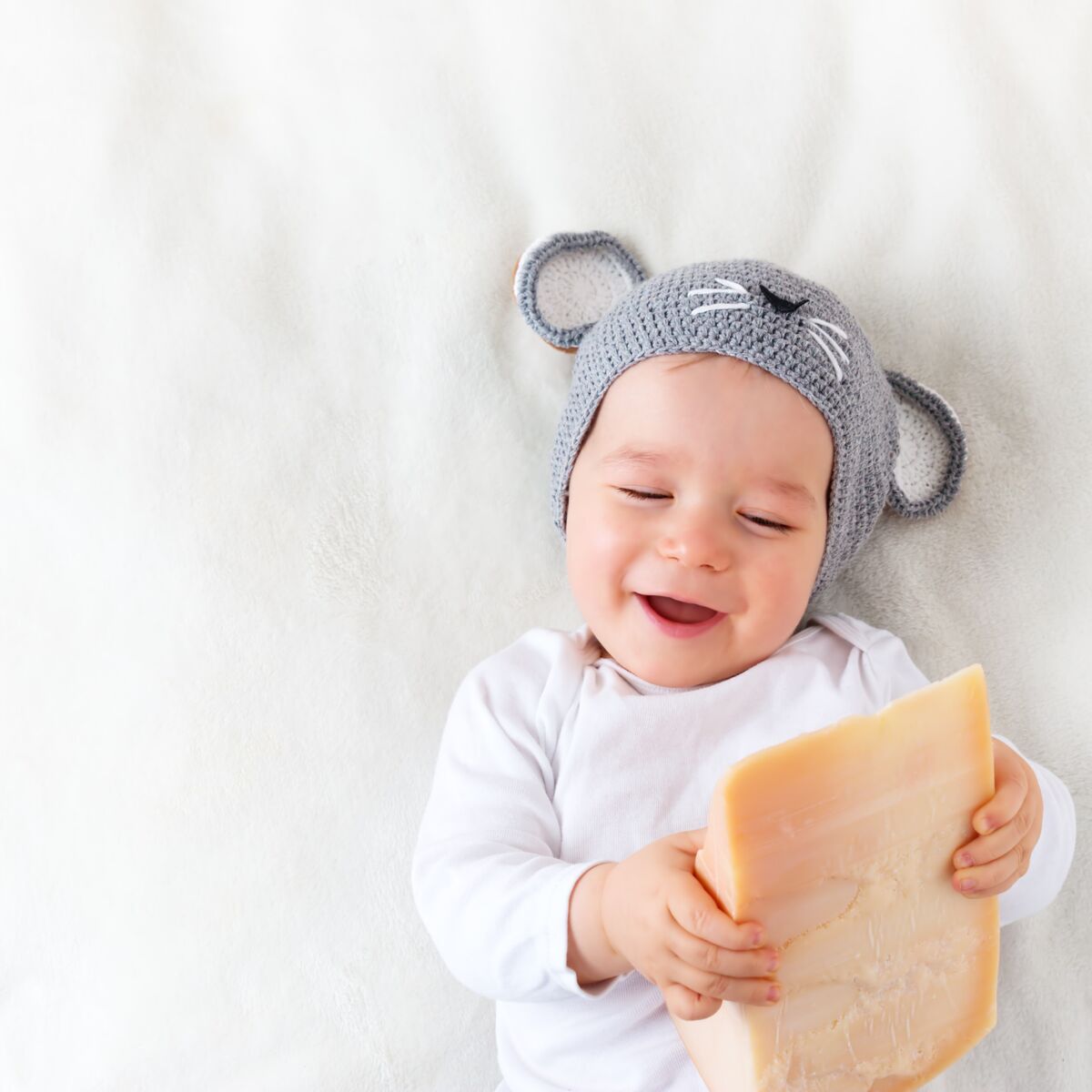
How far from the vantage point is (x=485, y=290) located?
1505mm

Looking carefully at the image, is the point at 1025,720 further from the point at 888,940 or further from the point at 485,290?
the point at 485,290

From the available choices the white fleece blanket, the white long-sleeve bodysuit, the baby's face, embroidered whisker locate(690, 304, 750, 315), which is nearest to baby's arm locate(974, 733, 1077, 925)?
the white long-sleeve bodysuit

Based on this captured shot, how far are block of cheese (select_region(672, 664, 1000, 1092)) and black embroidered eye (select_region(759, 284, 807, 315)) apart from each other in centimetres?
53

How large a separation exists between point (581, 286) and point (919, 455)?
513 millimetres

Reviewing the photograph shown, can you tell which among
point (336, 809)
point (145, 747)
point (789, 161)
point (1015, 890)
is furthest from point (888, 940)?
point (789, 161)

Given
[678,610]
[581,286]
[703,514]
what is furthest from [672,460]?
[581,286]

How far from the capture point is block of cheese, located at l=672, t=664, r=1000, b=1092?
0.86 metres

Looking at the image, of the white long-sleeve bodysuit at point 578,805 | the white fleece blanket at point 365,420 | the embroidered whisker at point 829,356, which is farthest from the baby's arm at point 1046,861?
the embroidered whisker at point 829,356

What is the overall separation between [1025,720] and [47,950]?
4.13 ft

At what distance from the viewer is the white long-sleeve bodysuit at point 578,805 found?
1.14 meters

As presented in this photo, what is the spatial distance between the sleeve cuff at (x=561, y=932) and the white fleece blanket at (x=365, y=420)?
1.14ft

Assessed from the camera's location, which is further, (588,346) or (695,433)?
(588,346)

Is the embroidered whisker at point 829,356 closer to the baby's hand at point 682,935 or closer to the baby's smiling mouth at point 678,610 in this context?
the baby's smiling mouth at point 678,610

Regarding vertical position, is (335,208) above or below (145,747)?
above
